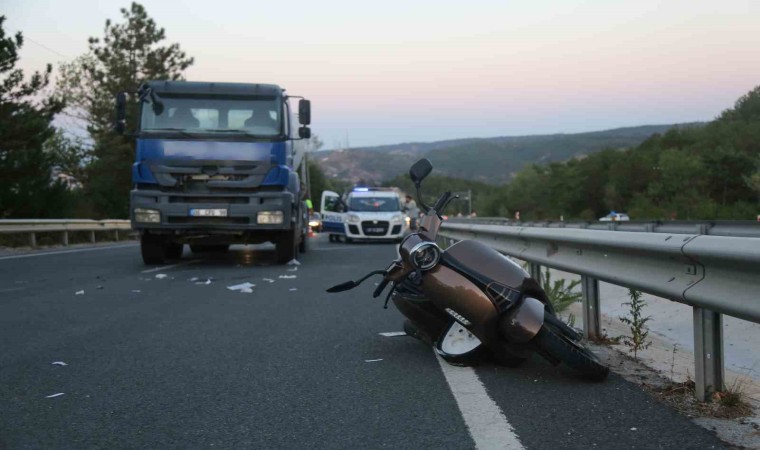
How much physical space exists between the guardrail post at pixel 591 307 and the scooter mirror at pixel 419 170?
57.7 inches

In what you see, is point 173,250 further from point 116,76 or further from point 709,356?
point 116,76

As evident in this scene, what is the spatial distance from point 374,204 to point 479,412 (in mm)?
24199

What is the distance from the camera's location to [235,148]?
1234 cm

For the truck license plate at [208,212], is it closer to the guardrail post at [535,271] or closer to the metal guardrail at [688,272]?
the guardrail post at [535,271]

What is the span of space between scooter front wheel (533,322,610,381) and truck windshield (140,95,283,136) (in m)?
9.30

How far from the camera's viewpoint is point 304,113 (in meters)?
13.5

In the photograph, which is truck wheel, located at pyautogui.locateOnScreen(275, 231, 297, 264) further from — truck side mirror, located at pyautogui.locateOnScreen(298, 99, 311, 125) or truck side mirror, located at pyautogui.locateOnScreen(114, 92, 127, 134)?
truck side mirror, located at pyautogui.locateOnScreen(114, 92, 127, 134)

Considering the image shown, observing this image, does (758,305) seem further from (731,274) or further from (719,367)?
(719,367)

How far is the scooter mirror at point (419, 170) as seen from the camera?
182 inches

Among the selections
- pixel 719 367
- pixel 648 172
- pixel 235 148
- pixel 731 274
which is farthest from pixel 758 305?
pixel 648 172

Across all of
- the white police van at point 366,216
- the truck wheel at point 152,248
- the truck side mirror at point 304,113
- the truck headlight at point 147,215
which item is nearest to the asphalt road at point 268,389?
the truck headlight at point 147,215

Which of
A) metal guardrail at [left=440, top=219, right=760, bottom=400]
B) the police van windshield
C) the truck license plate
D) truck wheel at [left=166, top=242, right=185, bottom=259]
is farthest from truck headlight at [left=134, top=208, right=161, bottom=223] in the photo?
the police van windshield

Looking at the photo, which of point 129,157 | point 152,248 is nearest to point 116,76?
point 129,157

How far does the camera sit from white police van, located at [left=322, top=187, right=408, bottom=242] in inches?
1021
